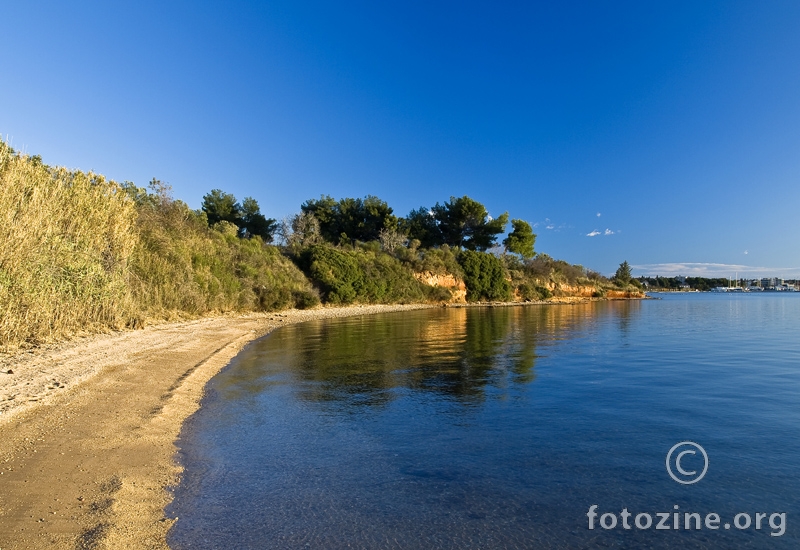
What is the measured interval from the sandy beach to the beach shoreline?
11 mm

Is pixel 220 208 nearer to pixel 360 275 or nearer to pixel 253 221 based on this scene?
pixel 253 221

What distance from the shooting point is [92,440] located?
6.39 m

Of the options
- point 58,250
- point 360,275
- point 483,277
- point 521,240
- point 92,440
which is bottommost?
point 92,440

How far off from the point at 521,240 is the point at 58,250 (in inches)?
2597

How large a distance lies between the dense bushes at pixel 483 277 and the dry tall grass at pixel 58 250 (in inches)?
1724

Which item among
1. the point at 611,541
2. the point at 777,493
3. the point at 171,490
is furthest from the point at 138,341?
the point at 777,493

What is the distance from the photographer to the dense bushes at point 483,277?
5916 cm

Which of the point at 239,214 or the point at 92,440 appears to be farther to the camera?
the point at 239,214

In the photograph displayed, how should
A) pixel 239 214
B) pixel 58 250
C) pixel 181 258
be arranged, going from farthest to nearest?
1. pixel 239 214
2. pixel 181 258
3. pixel 58 250

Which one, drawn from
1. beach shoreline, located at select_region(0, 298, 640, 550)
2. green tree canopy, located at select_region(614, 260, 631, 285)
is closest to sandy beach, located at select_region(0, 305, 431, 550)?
beach shoreline, located at select_region(0, 298, 640, 550)

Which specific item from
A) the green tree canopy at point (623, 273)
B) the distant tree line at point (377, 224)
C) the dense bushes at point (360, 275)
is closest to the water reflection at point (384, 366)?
the dense bushes at point (360, 275)

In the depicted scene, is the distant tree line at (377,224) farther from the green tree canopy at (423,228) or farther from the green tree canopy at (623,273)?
the green tree canopy at (623,273)

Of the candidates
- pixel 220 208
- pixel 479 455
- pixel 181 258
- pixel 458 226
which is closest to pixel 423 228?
pixel 458 226

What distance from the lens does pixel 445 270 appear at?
56844 millimetres
